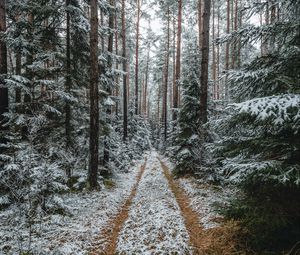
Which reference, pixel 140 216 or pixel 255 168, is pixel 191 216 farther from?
pixel 255 168

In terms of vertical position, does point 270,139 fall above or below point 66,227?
above

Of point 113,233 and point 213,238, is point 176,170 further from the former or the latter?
point 213,238

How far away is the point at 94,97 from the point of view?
34.8 ft

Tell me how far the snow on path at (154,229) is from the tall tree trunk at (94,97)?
7.01ft

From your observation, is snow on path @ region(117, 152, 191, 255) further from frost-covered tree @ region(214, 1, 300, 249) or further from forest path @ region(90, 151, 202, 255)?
frost-covered tree @ region(214, 1, 300, 249)

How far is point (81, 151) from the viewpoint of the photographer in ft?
41.0

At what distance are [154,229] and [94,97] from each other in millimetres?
5998

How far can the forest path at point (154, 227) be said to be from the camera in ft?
18.5

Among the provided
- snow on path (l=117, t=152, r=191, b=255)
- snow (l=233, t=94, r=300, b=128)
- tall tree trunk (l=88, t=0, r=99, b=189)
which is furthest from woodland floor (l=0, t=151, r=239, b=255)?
snow (l=233, t=94, r=300, b=128)

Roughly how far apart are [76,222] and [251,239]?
4.41 metres

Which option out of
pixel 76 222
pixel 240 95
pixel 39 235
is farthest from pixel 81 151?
pixel 240 95

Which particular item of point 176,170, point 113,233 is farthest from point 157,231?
point 176,170

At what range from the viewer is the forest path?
5.63 metres

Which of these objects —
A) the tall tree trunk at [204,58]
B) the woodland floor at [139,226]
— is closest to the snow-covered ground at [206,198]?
the woodland floor at [139,226]
